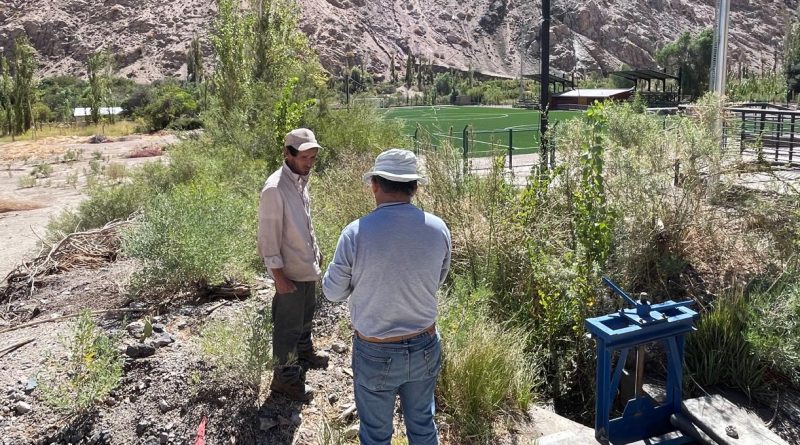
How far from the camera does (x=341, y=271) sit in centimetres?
292

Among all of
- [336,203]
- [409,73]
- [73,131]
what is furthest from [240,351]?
[409,73]

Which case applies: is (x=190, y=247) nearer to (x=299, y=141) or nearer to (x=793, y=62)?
(x=299, y=141)

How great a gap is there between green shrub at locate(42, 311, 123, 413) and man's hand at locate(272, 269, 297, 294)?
1103mm

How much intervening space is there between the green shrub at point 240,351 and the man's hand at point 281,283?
1.25 ft

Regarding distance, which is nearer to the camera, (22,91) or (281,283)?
(281,283)

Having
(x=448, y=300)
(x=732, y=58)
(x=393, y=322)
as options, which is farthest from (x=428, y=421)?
(x=732, y=58)

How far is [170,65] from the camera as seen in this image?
8750cm

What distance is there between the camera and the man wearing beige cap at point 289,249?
3.75 m

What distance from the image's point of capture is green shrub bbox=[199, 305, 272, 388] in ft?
12.8

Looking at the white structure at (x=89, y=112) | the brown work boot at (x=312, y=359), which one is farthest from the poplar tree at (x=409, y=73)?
the brown work boot at (x=312, y=359)

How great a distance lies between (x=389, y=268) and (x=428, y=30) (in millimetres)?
116228

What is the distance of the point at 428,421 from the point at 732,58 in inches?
4643

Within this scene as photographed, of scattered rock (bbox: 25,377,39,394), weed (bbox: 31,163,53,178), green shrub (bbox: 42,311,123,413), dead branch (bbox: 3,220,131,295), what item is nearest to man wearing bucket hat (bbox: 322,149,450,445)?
green shrub (bbox: 42,311,123,413)

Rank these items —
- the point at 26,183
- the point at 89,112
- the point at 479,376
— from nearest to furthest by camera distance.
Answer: the point at 479,376, the point at 26,183, the point at 89,112
